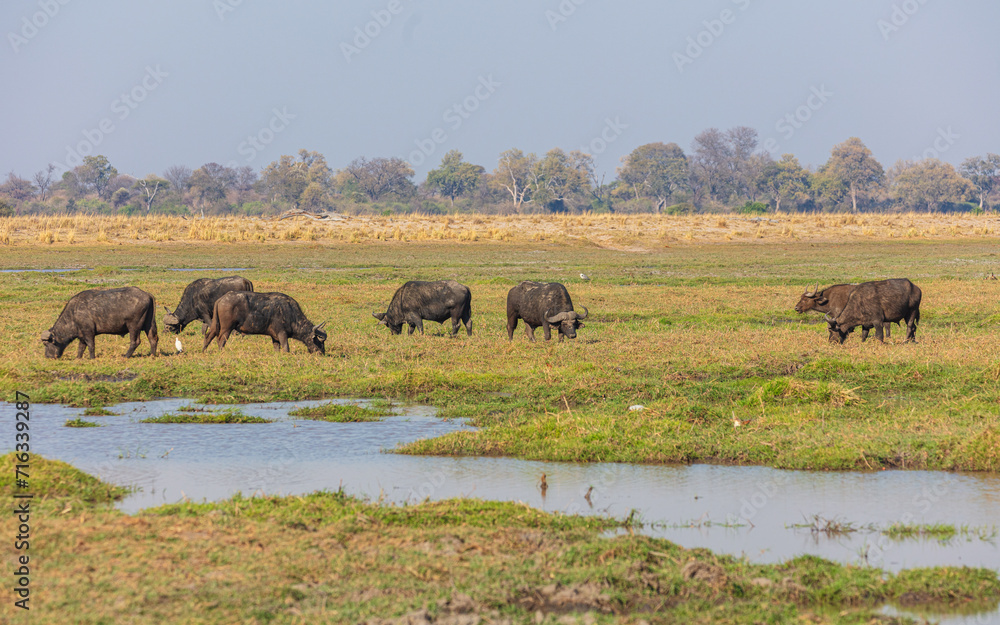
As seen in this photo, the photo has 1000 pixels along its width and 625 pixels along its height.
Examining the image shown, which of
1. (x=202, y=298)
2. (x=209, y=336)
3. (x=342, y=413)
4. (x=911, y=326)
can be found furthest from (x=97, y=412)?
(x=911, y=326)

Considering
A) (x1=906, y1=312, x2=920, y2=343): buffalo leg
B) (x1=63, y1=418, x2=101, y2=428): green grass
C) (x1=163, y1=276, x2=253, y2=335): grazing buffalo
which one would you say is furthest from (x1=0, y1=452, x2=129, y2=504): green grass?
(x1=906, y1=312, x2=920, y2=343): buffalo leg

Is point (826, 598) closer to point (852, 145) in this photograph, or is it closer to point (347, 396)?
point (347, 396)

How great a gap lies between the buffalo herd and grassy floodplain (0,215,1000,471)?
376 millimetres

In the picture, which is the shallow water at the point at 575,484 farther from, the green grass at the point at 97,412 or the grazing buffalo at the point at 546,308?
the grazing buffalo at the point at 546,308

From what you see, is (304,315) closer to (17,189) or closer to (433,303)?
(433,303)

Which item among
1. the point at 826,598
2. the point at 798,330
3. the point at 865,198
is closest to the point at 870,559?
the point at 826,598

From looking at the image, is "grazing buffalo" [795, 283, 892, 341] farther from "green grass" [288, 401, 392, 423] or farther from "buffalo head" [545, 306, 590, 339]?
"green grass" [288, 401, 392, 423]

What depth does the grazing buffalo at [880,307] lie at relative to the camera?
48.5ft

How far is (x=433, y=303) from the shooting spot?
16.3 metres

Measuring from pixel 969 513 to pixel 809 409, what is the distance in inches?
117

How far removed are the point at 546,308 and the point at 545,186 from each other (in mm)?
81478

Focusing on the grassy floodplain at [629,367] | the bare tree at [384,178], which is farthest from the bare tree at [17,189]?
the grassy floodplain at [629,367]

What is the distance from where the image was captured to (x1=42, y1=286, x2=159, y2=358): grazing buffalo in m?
13.5

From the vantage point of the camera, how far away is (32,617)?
16.2ft
